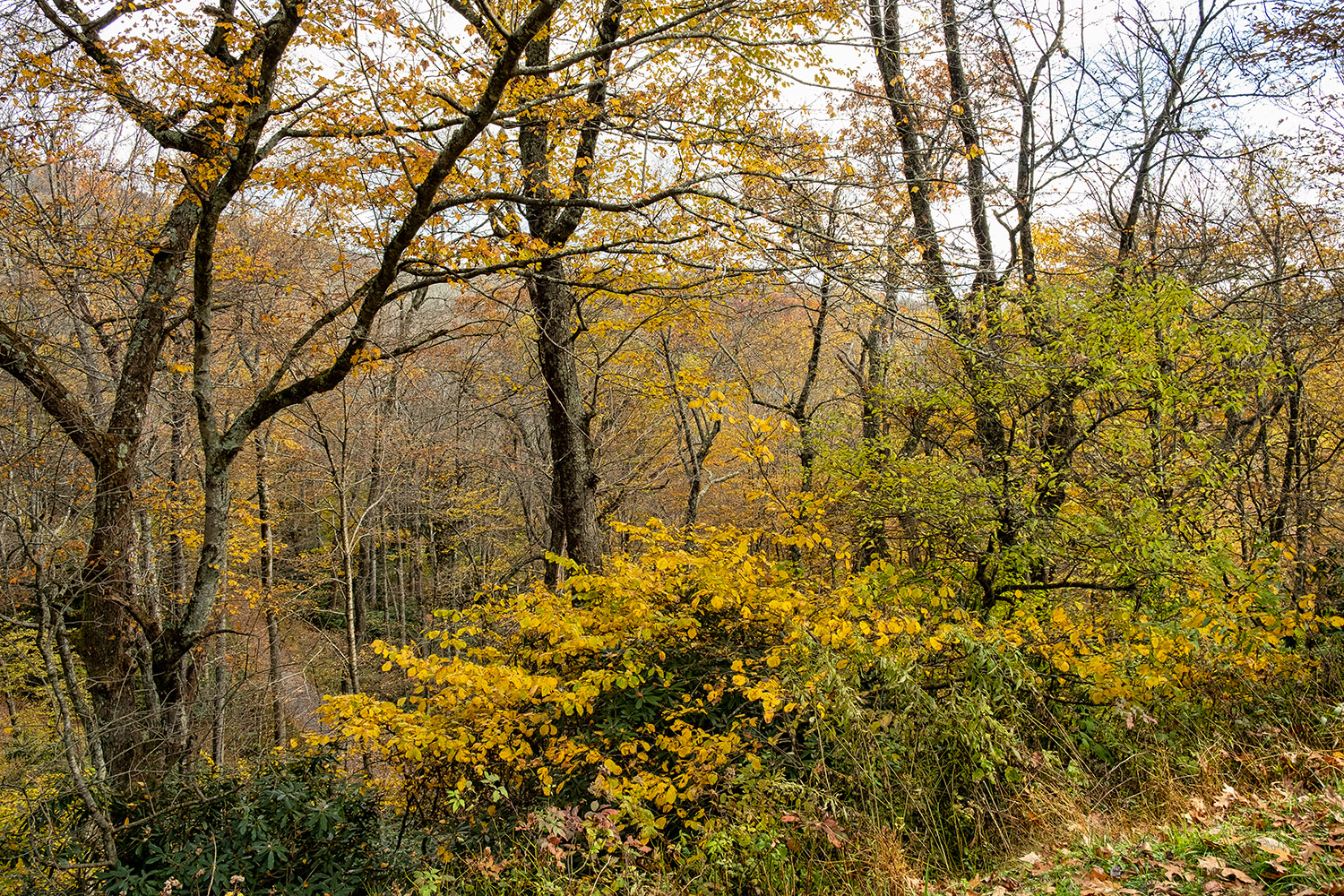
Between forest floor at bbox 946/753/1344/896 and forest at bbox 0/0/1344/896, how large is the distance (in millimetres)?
23

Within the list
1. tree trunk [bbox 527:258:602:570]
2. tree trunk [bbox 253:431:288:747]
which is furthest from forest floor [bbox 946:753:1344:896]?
tree trunk [bbox 253:431:288:747]

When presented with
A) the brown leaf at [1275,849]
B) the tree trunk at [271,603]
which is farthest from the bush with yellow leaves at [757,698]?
the tree trunk at [271,603]

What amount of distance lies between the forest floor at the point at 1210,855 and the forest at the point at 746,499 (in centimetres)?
2

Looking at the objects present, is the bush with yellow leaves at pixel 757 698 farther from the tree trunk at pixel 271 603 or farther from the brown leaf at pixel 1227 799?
the tree trunk at pixel 271 603

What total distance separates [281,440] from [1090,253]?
15.2 m

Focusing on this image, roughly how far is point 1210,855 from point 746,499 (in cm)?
414

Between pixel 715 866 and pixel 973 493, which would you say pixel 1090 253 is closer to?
pixel 973 493

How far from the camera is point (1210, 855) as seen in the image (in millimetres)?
2381

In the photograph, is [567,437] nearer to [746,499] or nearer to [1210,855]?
[746,499]

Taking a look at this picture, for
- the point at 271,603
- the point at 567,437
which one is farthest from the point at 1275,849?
the point at 271,603

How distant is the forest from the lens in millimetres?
3771

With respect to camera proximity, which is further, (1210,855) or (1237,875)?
(1210,855)

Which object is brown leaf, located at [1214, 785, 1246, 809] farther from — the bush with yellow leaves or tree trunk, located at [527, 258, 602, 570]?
tree trunk, located at [527, 258, 602, 570]

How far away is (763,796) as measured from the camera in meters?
3.72
